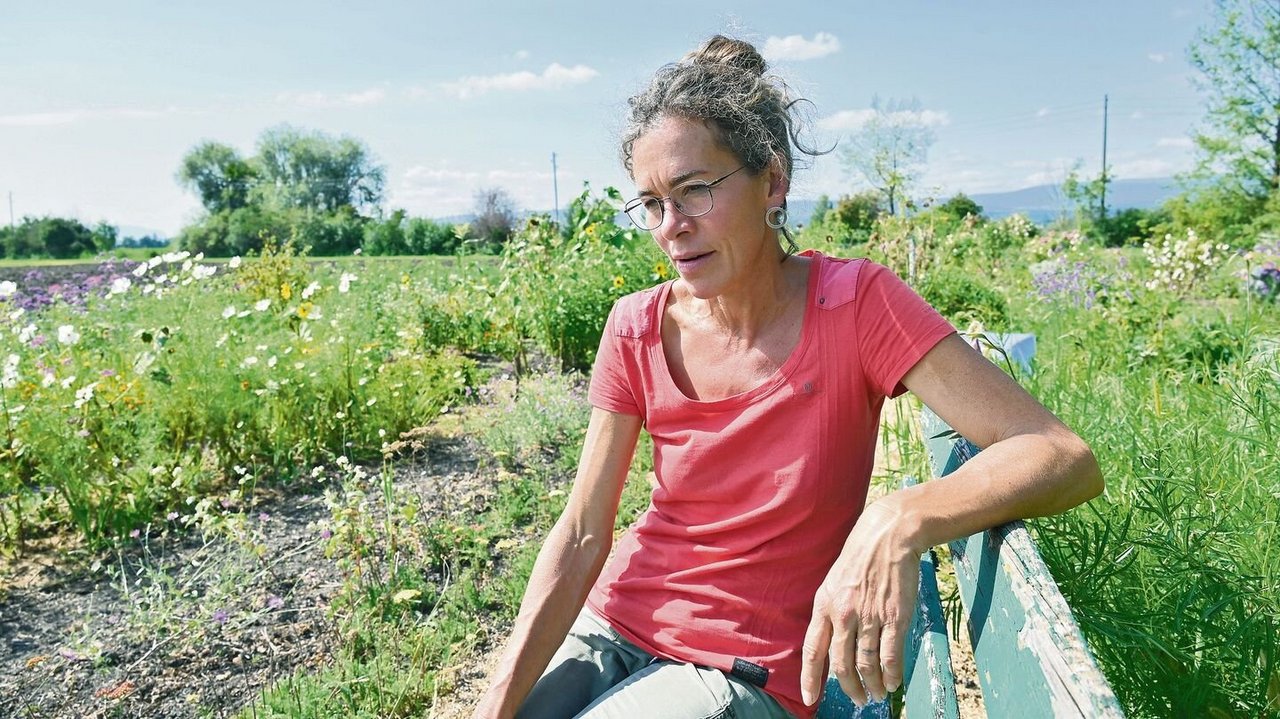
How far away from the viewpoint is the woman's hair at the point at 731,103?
1.61 meters

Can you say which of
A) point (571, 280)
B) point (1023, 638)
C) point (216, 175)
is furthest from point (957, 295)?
point (216, 175)

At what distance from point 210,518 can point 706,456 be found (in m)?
2.25

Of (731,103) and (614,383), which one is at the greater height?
(731,103)

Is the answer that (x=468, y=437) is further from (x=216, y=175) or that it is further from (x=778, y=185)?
(x=216, y=175)

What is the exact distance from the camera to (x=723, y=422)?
63.4 inches

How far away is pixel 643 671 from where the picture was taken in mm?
1524

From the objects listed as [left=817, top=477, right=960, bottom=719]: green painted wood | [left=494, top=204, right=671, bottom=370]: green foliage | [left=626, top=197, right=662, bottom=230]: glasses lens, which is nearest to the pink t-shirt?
[left=817, top=477, right=960, bottom=719]: green painted wood

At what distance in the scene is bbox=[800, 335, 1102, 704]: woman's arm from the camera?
113 cm

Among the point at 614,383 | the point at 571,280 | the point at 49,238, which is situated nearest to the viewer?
the point at 614,383

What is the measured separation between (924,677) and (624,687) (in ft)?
1.59

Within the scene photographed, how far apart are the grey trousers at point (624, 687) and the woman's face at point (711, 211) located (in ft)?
2.20

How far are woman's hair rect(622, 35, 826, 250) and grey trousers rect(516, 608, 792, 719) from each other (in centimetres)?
89

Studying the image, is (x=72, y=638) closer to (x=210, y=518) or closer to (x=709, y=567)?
(x=210, y=518)

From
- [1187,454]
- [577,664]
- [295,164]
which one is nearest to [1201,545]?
[1187,454]
